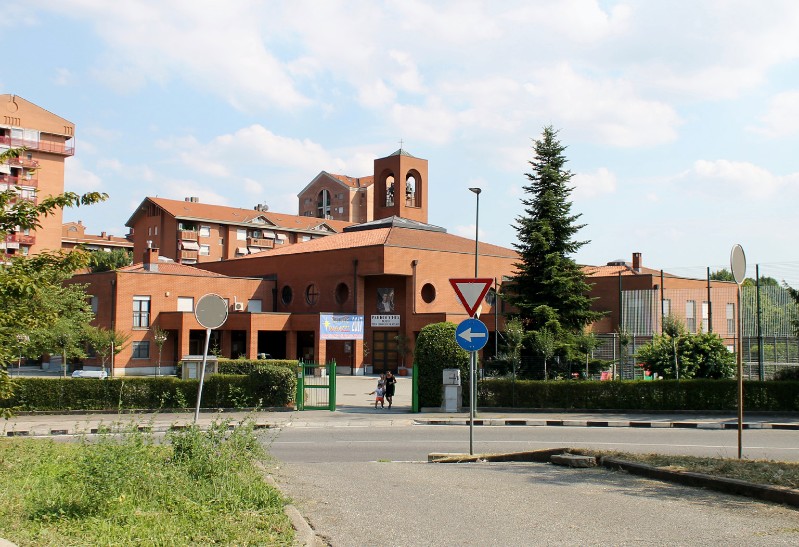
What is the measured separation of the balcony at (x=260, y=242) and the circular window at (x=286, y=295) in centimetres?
3803

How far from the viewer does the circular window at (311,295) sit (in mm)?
51156

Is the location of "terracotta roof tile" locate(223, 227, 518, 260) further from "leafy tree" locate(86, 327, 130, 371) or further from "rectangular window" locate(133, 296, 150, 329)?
"leafy tree" locate(86, 327, 130, 371)

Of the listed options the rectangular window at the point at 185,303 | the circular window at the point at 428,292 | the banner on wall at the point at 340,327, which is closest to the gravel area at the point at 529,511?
the banner on wall at the point at 340,327

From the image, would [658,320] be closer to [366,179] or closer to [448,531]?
[448,531]

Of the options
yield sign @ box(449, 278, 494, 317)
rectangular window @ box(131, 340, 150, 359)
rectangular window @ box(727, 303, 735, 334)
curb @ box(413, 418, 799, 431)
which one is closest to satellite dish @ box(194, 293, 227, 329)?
yield sign @ box(449, 278, 494, 317)

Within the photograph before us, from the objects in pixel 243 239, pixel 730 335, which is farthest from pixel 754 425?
pixel 243 239

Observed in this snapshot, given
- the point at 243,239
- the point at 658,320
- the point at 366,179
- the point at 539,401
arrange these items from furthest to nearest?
the point at 366,179, the point at 243,239, the point at 658,320, the point at 539,401

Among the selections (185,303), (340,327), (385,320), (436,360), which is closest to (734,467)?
(436,360)

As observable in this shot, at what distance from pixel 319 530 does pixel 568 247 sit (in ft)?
89.6

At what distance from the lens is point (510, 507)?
26.3ft

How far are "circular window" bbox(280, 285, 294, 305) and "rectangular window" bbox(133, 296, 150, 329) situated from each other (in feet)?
33.0

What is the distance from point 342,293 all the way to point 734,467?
40692mm

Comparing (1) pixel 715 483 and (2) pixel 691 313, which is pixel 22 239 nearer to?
(2) pixel 691 313

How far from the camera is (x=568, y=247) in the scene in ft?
108
